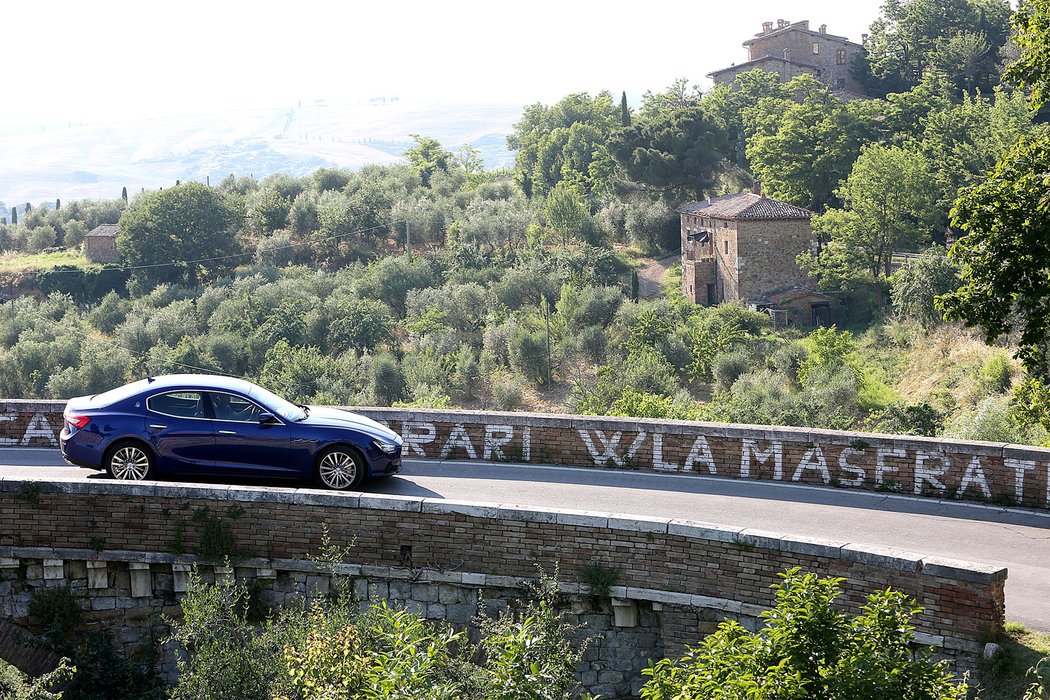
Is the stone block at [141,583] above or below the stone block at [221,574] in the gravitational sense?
below

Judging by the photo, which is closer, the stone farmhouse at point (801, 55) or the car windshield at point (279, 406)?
the car windshield at point (279, 406)

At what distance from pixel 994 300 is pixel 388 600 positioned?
805 cm

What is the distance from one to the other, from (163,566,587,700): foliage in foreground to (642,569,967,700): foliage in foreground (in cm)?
159

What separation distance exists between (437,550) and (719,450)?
4.75m

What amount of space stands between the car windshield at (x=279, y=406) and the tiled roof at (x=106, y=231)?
66.2 metres

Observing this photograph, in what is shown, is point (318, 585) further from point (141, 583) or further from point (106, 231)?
point (106, 231)

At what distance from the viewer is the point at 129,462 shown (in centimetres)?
1259

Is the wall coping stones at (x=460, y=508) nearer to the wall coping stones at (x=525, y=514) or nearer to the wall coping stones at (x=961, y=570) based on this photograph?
the wall coping stones at (x=525, y=514)

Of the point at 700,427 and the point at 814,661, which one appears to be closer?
the point at 814,661

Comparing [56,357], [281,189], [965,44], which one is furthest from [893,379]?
[281,189]

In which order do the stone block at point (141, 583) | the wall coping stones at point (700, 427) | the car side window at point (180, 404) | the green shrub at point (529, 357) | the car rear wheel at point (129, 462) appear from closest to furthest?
the stone block at point (141, 583) < the car rear wheel at point (129, 462) < the car side window at point (180, 404) < the wall coping stones at point (700, 427) < the green shrub at point (529, 357)

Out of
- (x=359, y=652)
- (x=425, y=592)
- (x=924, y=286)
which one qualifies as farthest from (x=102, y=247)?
(x=359, y=652)

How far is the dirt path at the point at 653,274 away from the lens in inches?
2365

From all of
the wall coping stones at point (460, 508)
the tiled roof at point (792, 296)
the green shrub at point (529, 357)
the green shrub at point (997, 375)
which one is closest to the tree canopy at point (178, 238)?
the green shrub at point (529, 357)
